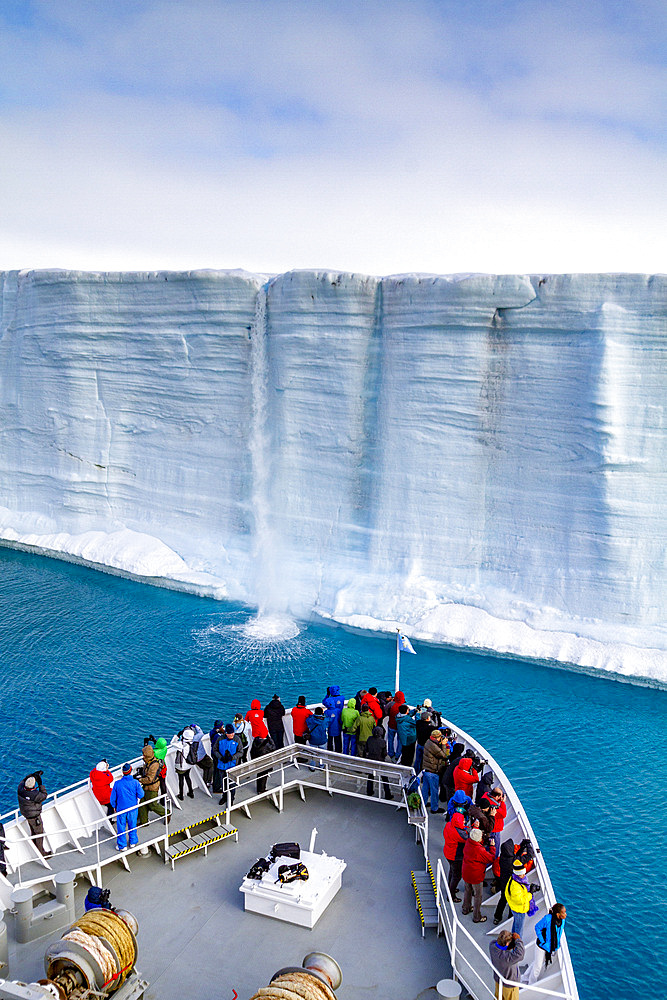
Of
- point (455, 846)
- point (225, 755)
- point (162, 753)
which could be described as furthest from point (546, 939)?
point (162, 753)

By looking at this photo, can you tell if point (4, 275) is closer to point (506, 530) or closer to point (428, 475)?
point (428, 475)

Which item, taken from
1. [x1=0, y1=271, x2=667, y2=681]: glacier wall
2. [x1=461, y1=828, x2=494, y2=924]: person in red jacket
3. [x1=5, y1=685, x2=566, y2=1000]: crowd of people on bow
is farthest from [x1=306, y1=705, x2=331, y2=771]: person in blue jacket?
[x1=0, y1=271, x2=667, y2=681]: glacier wall

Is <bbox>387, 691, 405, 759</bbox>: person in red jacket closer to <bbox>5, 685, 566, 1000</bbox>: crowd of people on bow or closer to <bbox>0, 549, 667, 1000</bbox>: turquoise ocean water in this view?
<bbox>5, 685, 566, 1000</bbox>: crowd of people on bow

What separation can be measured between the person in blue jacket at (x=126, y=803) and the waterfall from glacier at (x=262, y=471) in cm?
1103

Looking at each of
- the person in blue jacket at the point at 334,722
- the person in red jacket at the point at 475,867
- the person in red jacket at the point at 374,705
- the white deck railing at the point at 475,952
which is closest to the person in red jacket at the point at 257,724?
the person in blue jacket at the point at 334,722

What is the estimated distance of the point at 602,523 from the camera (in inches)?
599

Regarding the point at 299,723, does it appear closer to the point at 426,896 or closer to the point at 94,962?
the point at 426,896

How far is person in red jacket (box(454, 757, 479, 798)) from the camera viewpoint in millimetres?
6707

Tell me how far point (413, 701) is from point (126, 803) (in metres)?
7.13

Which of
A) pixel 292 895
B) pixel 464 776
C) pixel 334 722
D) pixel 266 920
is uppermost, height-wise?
pixel 464 776

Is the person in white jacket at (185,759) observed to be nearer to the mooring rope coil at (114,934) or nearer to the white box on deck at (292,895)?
the white box on deck at (292,895)

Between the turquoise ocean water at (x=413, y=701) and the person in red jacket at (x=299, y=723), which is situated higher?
the person in red jacket at (x=299, y=723)

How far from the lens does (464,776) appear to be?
6.70m

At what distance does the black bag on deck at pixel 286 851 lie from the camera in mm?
6191
